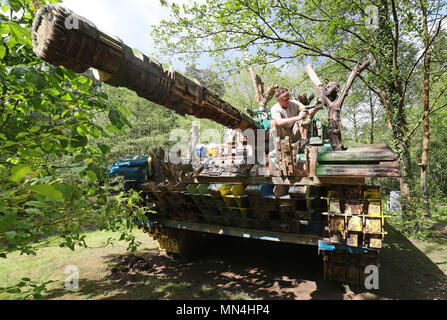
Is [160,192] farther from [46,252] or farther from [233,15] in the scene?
[233,15]

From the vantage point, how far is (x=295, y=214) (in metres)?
3.59

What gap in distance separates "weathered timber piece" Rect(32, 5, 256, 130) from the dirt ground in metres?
3.39

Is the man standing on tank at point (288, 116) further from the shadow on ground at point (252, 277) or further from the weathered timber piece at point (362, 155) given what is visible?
the shadow on ground at point (252, 277)

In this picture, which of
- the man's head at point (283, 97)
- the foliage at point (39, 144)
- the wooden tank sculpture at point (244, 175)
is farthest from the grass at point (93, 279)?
the man's head at point (283, 97)

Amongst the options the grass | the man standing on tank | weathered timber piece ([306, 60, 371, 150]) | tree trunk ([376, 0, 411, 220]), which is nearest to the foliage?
the grass

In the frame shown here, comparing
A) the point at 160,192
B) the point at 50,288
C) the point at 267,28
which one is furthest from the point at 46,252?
the point at 267,28

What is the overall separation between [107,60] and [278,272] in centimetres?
486

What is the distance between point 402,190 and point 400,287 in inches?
193

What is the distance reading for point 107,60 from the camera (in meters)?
1.54

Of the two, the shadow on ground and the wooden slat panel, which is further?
the shadow on ground

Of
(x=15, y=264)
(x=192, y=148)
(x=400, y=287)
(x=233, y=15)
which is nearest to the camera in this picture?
(x=400, y=287)

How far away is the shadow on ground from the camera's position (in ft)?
12.7

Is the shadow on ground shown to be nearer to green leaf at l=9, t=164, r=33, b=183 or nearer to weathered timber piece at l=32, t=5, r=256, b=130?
weathered timber piece at l=32, t=5, r=256, b=130

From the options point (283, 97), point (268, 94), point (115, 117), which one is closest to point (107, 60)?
point (115, 117)
